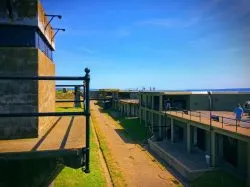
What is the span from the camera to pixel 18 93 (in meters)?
8.07

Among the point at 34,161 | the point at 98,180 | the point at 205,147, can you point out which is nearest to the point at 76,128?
the point at 34,161

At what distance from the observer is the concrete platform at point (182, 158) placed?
20.6 meters

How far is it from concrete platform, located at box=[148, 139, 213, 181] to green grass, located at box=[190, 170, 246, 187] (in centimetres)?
65

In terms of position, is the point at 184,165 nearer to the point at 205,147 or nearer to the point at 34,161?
the point at 205,147

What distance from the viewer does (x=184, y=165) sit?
22.0 metres

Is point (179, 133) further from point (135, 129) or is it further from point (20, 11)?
point (20, 11)

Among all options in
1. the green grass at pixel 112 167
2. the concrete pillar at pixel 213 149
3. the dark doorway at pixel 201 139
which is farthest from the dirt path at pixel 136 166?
the dark doorway at pixel 201 139

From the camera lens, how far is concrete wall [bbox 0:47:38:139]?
8.00 meters

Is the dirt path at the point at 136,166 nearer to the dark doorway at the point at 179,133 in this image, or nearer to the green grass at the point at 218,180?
the green grass at the point at 218,180

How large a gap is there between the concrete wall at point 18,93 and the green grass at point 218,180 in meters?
14.2

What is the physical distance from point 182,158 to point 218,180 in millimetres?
5384

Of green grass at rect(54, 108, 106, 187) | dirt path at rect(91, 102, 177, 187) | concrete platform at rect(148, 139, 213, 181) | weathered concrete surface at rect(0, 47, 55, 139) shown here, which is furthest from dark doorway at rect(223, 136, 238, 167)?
weathered concrete surface at rect(0, 47, 55, 139)

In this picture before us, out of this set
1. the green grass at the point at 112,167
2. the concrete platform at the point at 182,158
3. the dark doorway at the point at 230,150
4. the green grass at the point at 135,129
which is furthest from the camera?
the green grass at the point at 135,129

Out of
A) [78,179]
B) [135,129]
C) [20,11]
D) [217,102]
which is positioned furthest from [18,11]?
[135,129]
